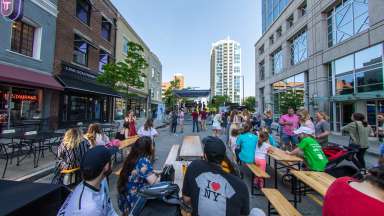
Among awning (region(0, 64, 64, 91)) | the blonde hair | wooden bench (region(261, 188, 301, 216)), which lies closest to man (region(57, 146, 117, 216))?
wooden bench (region(261, 188, 301, 216))

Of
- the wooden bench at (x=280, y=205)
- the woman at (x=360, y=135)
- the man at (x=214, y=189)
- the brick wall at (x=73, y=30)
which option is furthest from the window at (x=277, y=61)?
the man at (x=214, y=189)

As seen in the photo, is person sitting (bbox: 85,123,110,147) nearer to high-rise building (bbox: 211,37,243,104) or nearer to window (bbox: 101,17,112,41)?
window (bbox: 101,17,112,41)

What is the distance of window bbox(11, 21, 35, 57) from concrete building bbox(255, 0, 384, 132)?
68.7 feet

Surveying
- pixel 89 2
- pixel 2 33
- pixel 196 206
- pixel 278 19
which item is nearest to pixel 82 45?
pixel 89 2

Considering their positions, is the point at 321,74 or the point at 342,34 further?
the point at 321,74

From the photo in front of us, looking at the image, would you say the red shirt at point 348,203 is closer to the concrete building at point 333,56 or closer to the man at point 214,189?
the man at point 214,189

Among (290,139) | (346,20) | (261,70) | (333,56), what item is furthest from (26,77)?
(261,70)

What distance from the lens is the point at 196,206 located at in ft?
6.51

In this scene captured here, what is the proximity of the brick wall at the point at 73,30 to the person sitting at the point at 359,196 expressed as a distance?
15572 millimetres

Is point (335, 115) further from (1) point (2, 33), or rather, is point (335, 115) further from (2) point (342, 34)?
(1) point (2, 33)

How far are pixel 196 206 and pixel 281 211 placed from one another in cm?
150

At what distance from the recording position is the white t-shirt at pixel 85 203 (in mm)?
1633

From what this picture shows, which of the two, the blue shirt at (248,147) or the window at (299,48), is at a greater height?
the window at (299,48)

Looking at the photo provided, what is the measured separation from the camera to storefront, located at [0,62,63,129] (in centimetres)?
977
